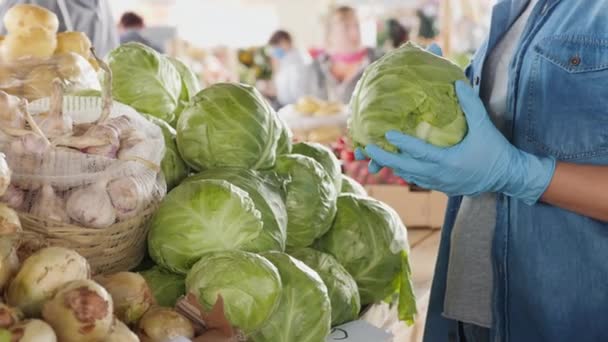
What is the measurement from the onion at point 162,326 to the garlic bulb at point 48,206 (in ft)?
0.97

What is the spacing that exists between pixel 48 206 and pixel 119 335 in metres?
0.45

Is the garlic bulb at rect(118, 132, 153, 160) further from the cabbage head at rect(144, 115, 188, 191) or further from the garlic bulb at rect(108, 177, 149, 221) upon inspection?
the cabbage head at rect(144, 115, 188, 191)

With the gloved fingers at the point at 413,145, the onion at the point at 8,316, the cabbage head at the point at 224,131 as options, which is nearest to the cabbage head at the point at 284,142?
the cabbage head at the point at 224,131

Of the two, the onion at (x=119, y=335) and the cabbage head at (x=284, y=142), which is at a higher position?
the cabbage head at (x=284, y=142)

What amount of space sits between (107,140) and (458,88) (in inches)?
32.6

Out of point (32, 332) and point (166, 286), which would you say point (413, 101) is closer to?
point (166, 286)

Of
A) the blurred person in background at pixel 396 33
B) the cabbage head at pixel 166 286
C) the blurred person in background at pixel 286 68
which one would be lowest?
the blurred person in background at pixel 286 68

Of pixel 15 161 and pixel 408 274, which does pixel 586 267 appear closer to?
pixel 408 274

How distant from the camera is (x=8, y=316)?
119 centimetres

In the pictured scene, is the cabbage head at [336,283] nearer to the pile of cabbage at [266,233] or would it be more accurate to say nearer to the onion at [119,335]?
the pile of cabbage at [266,233]

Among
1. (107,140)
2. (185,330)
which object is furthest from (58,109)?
(185,330)

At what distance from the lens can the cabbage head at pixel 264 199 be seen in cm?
183

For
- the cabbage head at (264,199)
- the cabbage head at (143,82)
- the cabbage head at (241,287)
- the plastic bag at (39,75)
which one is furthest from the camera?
the cabbage head at (143,82)

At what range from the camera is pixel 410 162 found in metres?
1.91
